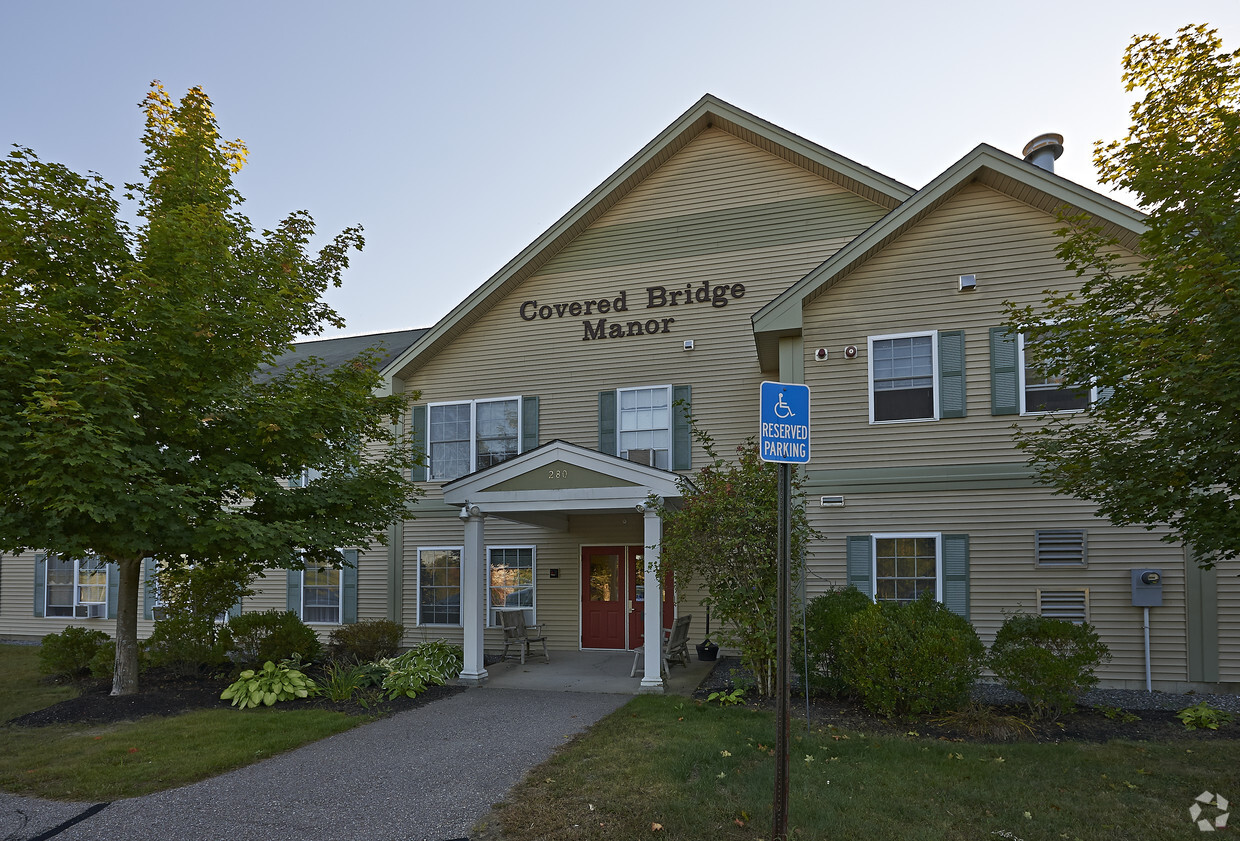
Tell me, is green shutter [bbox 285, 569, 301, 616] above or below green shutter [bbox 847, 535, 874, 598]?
below

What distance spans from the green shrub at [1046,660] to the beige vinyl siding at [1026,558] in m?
2.26

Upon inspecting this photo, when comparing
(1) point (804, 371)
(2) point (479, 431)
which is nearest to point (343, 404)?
(2) point (479, 431)

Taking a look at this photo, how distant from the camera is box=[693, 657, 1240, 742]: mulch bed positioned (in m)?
7.38

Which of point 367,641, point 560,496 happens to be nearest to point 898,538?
point 560,496

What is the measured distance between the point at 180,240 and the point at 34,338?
1.91 m

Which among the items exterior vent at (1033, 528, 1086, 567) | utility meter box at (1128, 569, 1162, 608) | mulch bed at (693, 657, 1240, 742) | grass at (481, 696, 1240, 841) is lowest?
mulch bed at (693, 657, 1240, 742)

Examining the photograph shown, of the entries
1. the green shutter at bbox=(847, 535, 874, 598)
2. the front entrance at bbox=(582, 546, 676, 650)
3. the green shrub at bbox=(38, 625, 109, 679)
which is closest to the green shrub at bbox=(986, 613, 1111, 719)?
the green shutter at bbox=(847, 535, 874, 598)

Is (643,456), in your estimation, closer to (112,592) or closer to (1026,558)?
(1026,558)

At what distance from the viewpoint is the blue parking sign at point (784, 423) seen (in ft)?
15.0

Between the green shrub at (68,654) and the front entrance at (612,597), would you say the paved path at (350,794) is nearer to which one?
the front entrance at (612,597)

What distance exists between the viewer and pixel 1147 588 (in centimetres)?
986

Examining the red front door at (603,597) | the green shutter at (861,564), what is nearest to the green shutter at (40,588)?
the red front door at (603,597)

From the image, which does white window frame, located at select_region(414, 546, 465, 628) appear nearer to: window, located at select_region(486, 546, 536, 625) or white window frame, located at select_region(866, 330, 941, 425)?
window, located at select_region(486, 546, 536, 625)

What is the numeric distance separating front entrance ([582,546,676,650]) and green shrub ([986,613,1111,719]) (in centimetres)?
646
